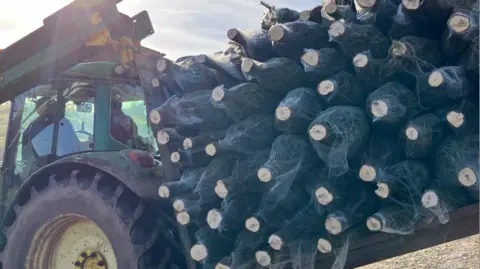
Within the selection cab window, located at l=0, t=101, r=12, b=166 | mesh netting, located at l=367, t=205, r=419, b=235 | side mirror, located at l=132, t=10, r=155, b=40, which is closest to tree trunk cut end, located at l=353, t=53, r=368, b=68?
mesh netting, located at l=367, t=205, r=419, b=235

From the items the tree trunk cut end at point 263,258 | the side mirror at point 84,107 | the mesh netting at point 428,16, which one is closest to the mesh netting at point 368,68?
the mesh netting at point 428,16

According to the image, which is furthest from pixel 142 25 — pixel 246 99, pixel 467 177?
pixel 467 177

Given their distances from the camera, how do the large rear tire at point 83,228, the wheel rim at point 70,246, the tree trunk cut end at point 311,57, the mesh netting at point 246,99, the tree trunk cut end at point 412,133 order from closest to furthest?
the tree trunk cut end at point 412,133 → the tree trunk cut end at point 311,57 → the mesh netting at point 246,99 → the large rear tire at point 83,228 → the wheel rim at point 70,246

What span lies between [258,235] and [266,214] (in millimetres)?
185

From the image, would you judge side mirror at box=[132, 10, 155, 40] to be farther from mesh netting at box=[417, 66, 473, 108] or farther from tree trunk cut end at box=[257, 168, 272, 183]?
mesh netting at box=[417, 66, 473, 108]

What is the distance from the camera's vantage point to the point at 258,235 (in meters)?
3.15

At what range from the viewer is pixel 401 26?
2.79 m

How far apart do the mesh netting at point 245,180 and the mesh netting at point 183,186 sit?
311 millimetres

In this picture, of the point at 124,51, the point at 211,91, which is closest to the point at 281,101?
the point at 211,91

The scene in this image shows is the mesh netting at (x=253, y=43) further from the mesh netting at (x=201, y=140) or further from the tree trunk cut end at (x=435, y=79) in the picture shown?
the tree trunk cut end at (x=435, y=79)

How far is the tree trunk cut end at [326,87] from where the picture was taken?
2830mm

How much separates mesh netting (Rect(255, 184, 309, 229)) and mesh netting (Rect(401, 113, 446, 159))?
0.65 meters

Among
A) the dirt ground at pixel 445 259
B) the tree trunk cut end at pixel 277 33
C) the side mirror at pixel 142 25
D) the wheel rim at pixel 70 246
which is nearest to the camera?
the tree trunk cut end at pixel 277 33

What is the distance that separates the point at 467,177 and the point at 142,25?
298 cm
